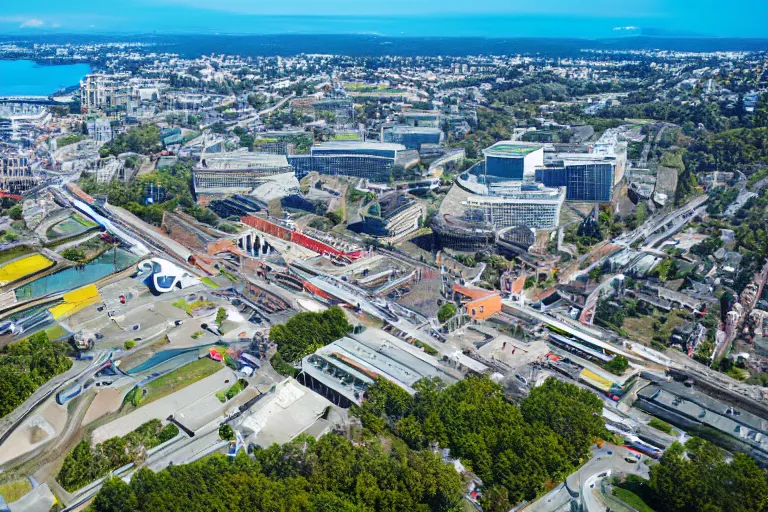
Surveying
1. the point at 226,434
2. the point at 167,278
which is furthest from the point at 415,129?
the point at 226,434

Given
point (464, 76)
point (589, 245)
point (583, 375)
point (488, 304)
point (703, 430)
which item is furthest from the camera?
point (464, 76)

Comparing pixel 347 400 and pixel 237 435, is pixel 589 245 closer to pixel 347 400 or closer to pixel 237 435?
pixel 347 400

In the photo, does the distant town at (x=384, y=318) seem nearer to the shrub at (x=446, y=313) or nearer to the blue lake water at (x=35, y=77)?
the shrub at (x=446, y=313)

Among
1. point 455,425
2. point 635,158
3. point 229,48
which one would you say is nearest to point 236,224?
point 455,425

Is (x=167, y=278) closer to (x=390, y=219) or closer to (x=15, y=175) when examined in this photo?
(x=390, y=219)

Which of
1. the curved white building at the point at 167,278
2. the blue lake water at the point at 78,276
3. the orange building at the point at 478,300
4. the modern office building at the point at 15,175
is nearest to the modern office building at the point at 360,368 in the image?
the orange building at the point at 478,300

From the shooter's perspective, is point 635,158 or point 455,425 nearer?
point 455,425
